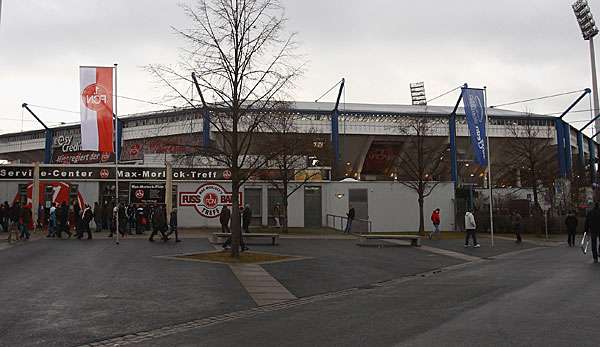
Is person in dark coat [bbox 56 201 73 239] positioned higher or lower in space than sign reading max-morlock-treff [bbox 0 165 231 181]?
lower

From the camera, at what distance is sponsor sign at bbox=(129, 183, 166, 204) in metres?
34.0

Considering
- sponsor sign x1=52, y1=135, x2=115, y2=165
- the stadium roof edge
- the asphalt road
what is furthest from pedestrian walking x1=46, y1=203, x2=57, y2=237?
sponsor sign x1=52, y1=135, x2=115, y2=165

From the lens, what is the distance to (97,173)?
33688 millimetres

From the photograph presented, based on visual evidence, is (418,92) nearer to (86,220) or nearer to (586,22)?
(586,22)

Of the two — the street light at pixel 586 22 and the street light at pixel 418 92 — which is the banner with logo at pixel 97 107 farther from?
the street light at pixel 418 92

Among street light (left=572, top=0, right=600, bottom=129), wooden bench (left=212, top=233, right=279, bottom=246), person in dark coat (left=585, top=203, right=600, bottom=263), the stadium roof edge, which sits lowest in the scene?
wooden bench (left=212, top=233, right=279, bottom=246)

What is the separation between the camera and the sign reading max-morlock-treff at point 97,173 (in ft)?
109

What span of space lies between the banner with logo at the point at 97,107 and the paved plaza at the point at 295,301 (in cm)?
735

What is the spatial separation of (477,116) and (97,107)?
1748 cm

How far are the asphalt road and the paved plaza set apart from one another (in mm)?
19

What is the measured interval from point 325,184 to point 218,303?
28.0 metres

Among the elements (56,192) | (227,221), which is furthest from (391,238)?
(56,192)

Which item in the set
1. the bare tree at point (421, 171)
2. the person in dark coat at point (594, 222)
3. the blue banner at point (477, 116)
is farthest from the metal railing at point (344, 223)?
the person in dark coat at point (594, 222)

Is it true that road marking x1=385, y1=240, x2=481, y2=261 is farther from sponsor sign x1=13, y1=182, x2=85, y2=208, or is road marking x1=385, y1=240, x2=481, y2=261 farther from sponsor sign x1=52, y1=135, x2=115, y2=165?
sponsor sign x1=52, y1=135, x2=115, y2=165
